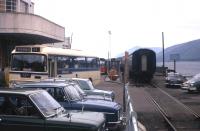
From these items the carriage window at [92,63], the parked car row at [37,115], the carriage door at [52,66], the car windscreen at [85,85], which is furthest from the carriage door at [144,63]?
the parked car row at [37,115]

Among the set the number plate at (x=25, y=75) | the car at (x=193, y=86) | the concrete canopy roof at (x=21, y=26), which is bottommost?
the car at (x=193, y=86)

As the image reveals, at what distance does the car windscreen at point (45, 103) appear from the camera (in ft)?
35.3

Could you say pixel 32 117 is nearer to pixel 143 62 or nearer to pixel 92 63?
pixel 92 63

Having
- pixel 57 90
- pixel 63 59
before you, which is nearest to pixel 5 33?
pixel 63 59

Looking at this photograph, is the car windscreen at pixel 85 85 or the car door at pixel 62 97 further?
the car windscreen at pixel 85 85

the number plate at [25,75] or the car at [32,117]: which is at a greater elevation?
the number plate at [25,75]

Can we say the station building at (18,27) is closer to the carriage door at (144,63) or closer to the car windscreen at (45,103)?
the carriage door at (144,63)

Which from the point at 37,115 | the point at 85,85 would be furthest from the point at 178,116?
the point at 37,115

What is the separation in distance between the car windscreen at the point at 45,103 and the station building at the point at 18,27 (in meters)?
24.9

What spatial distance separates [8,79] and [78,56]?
25.8 feet

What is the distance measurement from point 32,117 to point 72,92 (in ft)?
14.4

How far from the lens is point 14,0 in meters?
48.8

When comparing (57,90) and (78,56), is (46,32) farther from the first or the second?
(57,90)

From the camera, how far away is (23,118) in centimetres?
1054
